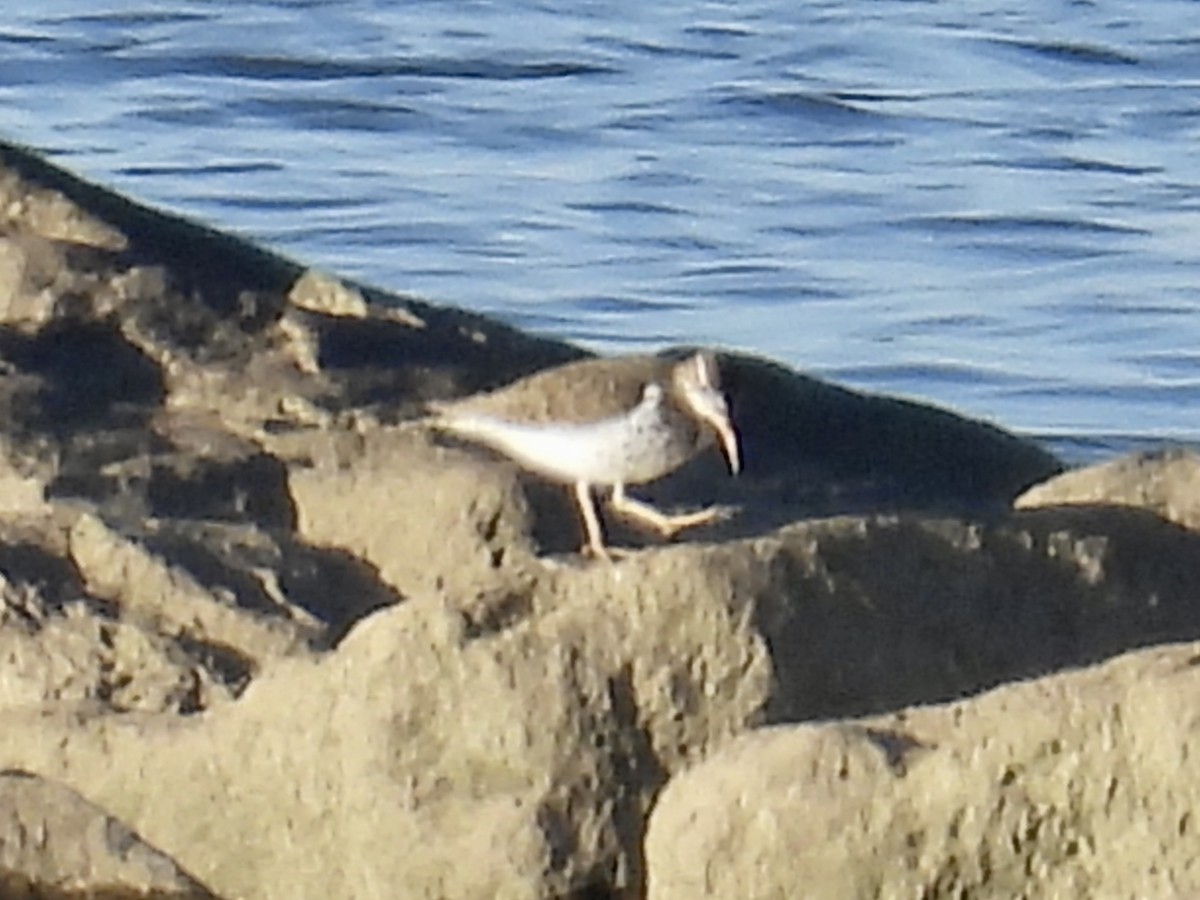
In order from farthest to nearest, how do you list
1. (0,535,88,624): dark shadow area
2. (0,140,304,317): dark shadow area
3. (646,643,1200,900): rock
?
(0,140,304,317): dark shadow area → (0,535,88,624): dark shadow area → (646,643,1200,900): rock

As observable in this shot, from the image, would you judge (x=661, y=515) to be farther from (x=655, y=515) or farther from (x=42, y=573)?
(x=42, y=573)

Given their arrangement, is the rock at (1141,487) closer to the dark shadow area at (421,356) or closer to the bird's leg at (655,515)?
the bird's leg at (655,515)

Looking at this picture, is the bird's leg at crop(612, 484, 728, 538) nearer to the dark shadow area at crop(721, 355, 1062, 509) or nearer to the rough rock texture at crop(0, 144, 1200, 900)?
the rough rock texture at crop(0, 144, 1200, 900)

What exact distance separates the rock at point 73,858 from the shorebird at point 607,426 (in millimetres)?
1200

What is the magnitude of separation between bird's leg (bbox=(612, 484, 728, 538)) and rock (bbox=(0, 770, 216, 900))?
4.79 feet

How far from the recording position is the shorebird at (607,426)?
7402 millimetres

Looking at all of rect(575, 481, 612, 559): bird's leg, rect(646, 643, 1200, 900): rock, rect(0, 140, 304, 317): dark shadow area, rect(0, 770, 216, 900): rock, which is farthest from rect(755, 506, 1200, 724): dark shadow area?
rect(0, 140, 304, 317): dark shadow area

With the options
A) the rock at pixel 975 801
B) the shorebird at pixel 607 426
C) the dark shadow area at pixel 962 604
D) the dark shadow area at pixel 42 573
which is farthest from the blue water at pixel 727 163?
the rock at pixel 975 801

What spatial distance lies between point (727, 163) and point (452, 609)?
8.56 m

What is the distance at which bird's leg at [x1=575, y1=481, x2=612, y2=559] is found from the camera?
721 cm

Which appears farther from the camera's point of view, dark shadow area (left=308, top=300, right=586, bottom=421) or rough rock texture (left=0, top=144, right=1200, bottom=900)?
dark shadow area (left=308, top=300, right=586, bottom=421)

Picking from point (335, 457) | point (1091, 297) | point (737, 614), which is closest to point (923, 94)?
point (1091, 297)

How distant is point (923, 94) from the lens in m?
15.9

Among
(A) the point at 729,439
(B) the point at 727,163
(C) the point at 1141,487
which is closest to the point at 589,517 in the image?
(A) the point at 729,439
